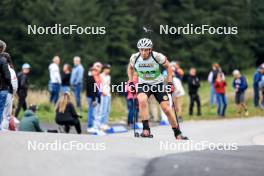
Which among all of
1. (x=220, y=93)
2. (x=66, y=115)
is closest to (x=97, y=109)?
(x=66, y=115)

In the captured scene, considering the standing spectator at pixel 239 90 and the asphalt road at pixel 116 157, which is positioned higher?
the standing spectator at pixel 239 90

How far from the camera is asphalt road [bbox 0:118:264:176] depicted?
983cm

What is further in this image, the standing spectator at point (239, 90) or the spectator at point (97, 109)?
the standing spectator at point (239, 90)

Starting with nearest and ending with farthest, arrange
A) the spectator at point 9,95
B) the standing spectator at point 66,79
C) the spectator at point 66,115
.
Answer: the spectator at point 9,95
the spectator at point 66,115
the standing spectator at point 66,79

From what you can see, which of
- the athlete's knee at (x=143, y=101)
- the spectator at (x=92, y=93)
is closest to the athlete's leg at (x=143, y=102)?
the athlete's knee at (x=143, y=101)

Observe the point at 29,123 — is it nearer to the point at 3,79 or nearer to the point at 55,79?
the point at 3,79

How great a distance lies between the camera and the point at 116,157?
1082cm

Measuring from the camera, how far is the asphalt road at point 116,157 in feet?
32.2

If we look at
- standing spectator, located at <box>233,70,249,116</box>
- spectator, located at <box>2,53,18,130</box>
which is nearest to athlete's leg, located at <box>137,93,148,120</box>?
spectator, located at <box>2,53,18,130</box>

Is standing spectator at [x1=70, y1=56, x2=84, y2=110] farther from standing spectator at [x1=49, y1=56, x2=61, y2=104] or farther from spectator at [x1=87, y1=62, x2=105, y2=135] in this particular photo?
spectator at [x1=87, y1=62, x2=105, y2=135]

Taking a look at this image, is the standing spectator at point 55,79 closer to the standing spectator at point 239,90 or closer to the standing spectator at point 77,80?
the standing spectator at point 77,80

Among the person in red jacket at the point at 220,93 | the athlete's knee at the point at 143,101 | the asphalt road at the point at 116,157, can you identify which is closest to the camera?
the asphalt road at the point at 116,157

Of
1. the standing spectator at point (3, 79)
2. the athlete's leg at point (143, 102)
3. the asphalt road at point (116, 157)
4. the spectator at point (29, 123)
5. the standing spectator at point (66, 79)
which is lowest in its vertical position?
the asphalt road at point (116, 157)

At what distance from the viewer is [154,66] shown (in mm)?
13219
